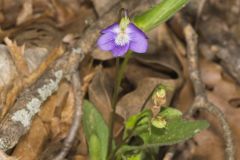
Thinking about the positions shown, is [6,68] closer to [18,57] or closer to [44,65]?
Result: [18,57]

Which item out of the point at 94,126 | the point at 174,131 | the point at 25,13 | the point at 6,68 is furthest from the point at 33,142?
the point at 25,13

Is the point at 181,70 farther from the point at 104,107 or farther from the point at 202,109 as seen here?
the point at 104,107

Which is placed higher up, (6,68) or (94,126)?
(6,68)

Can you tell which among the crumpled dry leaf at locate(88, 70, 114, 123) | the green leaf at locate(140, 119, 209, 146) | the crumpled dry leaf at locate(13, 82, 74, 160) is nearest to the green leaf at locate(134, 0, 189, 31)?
the green leaf at locate(140, 119, 209, 146)

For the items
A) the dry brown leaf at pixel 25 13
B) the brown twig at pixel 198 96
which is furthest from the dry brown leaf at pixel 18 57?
the brown twig at pixel 198 96

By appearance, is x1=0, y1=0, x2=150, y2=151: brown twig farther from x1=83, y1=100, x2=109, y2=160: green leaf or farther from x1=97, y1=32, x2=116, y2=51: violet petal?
x1=97, y1=32, x2=116, y2=51: violet petal

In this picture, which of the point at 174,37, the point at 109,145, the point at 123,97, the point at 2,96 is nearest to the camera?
the point at 109,145

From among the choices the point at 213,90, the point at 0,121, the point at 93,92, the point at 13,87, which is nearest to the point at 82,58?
the point at 93,92
